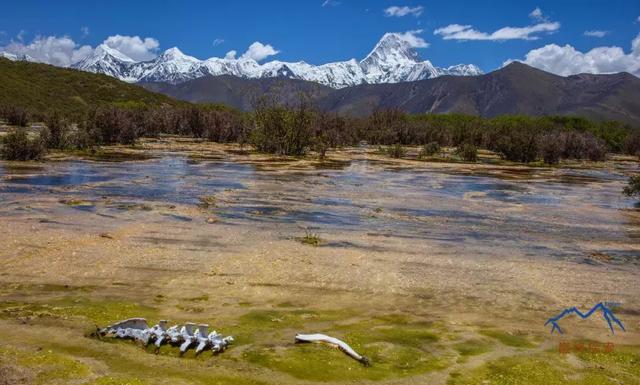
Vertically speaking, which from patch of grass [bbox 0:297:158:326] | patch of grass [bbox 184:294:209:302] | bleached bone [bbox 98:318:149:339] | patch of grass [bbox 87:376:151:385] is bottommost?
patch of grass [bbox 184:294:209:302]

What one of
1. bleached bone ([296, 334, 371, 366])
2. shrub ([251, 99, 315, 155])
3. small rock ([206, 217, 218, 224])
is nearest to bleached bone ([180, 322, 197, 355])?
bleached bone ([296, 334, 371, 366])

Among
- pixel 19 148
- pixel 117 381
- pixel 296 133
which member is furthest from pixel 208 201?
pixel 296 133

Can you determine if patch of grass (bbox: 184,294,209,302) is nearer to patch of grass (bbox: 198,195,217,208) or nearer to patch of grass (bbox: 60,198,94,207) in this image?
patch of grass (bbox: 198,195,217,208)

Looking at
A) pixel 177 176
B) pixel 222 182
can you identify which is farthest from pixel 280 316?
pixel 177 176

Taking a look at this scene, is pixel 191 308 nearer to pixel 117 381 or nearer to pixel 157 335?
pixel 157 335

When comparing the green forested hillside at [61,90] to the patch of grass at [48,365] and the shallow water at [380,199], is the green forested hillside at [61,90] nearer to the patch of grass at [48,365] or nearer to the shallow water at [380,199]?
the shallow water at [380,199]

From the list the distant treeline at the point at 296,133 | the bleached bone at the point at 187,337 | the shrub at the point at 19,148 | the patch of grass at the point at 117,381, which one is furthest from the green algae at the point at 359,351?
the distant treeline at the point at 296,133
